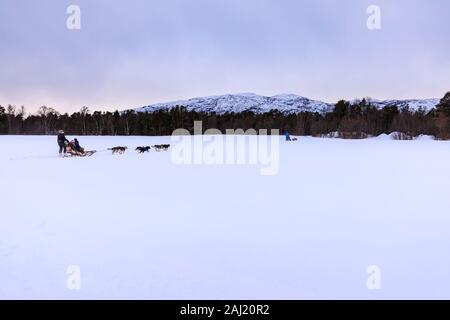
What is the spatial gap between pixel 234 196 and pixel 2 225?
4419mm

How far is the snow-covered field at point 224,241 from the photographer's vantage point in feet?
12.0

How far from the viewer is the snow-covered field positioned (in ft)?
12.0

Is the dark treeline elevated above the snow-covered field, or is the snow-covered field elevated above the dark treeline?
the dark treeline

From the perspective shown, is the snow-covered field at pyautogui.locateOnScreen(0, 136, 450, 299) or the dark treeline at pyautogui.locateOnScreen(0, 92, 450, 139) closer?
the snow-covered field at pyautogui.locateOnScreen(0, 136, 450, 299)

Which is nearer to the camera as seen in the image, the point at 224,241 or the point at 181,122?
the point at 224,241

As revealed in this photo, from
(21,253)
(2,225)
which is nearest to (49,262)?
(21,253)

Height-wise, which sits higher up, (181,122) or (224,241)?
(181,122)

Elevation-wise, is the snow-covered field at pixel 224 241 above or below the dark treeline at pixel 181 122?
below

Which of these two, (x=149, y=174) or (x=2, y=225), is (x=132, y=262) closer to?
(x=2, y=225)

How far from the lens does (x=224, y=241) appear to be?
16.0ft

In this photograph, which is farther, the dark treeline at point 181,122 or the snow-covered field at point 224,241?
the dark treeline at point 181,122

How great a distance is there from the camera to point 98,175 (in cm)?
1085

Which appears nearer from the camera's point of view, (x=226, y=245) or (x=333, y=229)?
(x=226, y=245)
